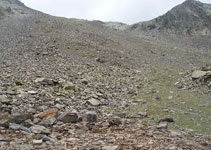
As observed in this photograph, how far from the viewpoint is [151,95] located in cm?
1568

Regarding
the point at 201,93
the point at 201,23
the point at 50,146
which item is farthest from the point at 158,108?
the point at 201,23

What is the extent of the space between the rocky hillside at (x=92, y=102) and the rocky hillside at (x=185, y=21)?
48.4 m

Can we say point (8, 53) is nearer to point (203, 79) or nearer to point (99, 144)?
point (203, 79)

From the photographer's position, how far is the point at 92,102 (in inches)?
492

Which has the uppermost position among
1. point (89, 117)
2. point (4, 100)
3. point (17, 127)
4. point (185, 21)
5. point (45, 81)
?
point (185, 21)

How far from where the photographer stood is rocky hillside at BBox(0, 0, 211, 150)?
7.01 m

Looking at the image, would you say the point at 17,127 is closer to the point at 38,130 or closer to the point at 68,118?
the point at 38,130

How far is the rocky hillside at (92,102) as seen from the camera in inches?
276

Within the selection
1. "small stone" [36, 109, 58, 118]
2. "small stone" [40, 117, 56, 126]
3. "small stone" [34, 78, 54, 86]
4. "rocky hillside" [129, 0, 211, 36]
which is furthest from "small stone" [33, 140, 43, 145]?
"rocky hillside" [129, 0, 211, 36]

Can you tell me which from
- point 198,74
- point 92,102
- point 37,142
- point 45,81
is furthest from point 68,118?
point 198,74

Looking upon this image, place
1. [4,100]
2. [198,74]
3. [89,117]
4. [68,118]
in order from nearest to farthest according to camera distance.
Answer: [68,118] → [89,117] → [4,100] → [198,74]

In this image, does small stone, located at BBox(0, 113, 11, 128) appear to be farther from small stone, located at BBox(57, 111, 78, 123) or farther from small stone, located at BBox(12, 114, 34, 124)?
small stone, located at BBox(57, 111, 78, 123)

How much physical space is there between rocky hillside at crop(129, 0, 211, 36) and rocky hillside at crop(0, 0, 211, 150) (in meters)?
48.4

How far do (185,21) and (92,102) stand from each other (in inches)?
2789
